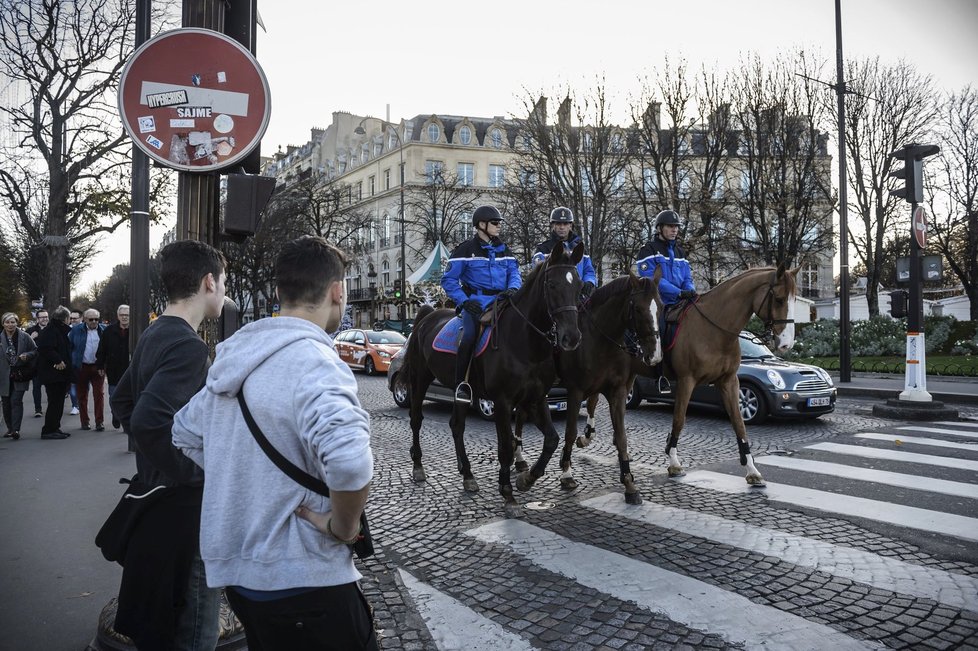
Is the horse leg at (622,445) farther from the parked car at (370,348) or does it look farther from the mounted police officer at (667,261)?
the parked car at (370,348)

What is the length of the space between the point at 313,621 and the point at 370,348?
2036cm

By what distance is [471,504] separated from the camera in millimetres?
5840

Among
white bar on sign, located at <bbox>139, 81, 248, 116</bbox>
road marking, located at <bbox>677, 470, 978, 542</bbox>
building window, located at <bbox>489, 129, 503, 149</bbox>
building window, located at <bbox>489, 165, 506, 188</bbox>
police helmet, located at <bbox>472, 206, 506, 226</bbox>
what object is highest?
building window, located at <bbox>489, 129, 503, 149</bbox>

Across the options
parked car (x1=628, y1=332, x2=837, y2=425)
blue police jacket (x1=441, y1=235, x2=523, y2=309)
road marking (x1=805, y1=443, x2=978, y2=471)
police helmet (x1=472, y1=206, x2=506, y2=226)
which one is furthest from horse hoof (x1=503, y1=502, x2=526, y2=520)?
parked car (x1=628, y1=332, x2=837, y2=425)

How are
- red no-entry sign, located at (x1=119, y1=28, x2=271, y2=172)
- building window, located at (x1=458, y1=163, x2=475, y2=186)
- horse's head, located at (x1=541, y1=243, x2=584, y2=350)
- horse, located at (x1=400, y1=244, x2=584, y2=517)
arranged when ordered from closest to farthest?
red no-entry sign, located at (x1=119, y1=28, x2=271, y2=172) < horse's head, located at (x1=541, y1=243, x2=584, y2=350) < horse, located at (x1=400, y1=244, x2=584, y2=517) < building window, located at (x1=458, y1=163, x2=475, y2=186)

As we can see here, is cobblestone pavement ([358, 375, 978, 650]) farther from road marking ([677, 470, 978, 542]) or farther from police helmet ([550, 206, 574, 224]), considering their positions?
police helmet ([550, 206, 574, 224])

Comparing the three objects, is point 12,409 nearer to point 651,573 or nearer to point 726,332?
point 651,573

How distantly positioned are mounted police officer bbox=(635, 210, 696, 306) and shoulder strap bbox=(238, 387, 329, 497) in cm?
631

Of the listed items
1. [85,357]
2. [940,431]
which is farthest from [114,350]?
[940,431]

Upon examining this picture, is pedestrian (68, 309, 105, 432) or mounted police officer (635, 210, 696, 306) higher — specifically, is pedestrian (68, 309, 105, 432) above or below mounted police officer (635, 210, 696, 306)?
below

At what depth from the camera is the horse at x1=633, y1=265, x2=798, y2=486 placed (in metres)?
6.87

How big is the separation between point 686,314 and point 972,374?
13.7 metres

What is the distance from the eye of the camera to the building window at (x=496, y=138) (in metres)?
62.8

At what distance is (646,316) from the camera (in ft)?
20.4
